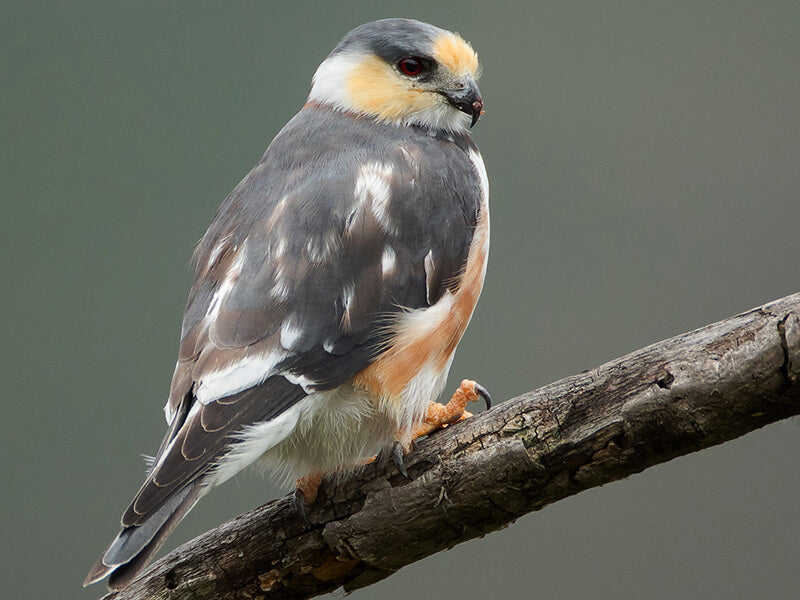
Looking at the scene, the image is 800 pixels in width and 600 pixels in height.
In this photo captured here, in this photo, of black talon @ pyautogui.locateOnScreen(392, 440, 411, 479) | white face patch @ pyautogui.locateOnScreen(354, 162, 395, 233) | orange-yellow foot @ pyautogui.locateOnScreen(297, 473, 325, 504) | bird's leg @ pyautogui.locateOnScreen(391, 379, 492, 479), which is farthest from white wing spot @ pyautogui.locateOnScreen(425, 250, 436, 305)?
orange-yellow foot @ pyautogui.locateOnScreen(297, 473, 325, 504)

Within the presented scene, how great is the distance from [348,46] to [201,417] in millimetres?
1340

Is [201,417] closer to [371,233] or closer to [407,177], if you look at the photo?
[371,233]

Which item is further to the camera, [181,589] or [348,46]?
[348,46]

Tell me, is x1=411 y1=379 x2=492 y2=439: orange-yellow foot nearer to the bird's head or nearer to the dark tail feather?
the dark tail feather

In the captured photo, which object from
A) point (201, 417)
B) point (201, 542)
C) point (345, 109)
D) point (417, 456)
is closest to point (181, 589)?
point (201, 542)

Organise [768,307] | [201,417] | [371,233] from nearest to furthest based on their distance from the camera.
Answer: [768,307], [201,417], [371,233]

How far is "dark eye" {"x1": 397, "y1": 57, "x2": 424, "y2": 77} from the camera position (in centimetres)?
255

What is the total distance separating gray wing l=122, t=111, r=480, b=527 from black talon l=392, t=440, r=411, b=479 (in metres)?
0.22

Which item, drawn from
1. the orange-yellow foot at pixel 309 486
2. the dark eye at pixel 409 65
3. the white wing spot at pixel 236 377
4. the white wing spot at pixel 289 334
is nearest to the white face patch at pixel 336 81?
the dark eye at pixel 409 65

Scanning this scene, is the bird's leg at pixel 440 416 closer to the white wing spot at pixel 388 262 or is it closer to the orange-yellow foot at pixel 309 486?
the orange-yellow foot at pixel 309 486

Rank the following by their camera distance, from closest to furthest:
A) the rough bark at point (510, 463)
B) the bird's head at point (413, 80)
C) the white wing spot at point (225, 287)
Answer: the rough bark at point (510, 463) → the white wing spot at point (225, 287) → the bird's head at point (413, 80)

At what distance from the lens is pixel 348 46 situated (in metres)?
2.66

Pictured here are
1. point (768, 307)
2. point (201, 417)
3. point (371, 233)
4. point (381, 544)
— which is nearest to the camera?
point (768, 307)

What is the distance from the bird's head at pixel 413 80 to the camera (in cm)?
253
